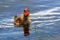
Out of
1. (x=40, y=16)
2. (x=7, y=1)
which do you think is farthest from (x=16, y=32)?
(x=7, y=1)

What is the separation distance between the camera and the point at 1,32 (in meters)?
4.12

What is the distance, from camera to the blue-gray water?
4.00 m

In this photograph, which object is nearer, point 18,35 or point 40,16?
point 18,35

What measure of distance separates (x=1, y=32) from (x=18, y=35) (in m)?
0.30

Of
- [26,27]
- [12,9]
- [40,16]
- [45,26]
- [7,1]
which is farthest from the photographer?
[7,1]

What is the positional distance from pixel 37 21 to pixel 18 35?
0.84 metres

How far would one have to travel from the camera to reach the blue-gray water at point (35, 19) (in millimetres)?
4000

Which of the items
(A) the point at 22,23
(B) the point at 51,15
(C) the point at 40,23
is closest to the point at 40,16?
(B) the point at 51,15

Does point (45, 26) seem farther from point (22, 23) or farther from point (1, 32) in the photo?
point (22, 23)

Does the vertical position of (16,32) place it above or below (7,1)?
below

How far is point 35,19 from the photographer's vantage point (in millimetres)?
4930

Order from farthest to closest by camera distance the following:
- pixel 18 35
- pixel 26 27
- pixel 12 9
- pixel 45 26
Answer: pixel 12 9 → pixel 45 26 → pixel 18 35 → pixel 26 27

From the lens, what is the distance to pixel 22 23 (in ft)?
8.77

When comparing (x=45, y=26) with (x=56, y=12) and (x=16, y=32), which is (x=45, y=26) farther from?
(x=56, y=12)
